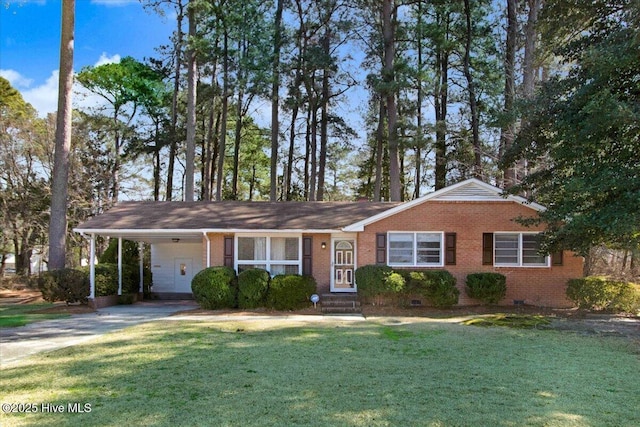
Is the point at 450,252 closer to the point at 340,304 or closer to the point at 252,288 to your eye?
the point at 340,304

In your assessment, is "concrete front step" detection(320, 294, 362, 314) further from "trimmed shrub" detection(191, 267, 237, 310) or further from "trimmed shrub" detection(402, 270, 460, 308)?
"trimmed shrub" detection(191, 267, 237, 310)

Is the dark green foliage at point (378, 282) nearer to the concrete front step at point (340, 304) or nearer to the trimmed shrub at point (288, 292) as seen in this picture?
the concrete front step at point (340, 304)

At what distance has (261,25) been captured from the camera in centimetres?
2614

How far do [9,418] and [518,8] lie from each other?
2380cm

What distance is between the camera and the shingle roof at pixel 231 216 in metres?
15.9

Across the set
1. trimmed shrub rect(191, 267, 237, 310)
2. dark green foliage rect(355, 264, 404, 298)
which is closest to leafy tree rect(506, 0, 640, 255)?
dark green foliage rect(355, 264, 404, 298)

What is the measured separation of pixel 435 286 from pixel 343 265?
Answer: 11.3 ft

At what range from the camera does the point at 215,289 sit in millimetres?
14453

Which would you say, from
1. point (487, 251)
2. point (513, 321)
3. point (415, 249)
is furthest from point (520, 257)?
point (513, 321)

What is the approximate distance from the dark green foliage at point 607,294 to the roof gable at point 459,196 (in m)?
2.82

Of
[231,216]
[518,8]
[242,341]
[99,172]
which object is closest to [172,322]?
[242,341]

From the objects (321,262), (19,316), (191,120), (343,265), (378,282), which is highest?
(191,120)

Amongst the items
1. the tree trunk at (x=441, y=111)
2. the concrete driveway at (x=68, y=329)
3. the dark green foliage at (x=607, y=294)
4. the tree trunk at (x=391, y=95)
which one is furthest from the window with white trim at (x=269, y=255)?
the tree trunk at (x=441, y=111)

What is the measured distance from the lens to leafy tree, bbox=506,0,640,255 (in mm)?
9906
